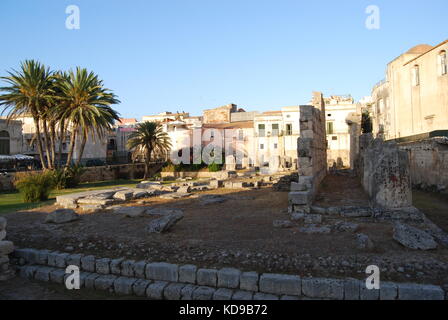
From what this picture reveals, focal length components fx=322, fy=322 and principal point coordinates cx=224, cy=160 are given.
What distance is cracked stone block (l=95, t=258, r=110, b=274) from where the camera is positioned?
5891mm

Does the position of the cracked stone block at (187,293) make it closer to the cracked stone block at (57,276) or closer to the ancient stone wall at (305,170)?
the cracked stone block at (57,276)

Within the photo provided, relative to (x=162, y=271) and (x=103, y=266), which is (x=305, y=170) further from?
(x=103, y=266)

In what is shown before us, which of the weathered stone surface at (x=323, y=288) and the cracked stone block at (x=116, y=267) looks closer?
the weathered stone surface at (x=323, y=288)

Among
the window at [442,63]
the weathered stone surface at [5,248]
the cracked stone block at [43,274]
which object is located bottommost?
the cracked stone block at [43,274]

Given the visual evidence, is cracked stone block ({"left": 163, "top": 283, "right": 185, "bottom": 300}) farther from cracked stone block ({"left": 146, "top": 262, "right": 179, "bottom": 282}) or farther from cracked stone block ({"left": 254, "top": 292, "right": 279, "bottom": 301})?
cracked stone block ({"left": 254, "top": 292, "right": 279, "bottom": 301})

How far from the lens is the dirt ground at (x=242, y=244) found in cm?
521

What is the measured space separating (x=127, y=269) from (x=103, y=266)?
1.71 feet

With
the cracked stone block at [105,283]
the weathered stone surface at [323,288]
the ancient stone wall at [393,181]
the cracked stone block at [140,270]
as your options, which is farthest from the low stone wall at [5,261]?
the ancient stone wall at [393,181]

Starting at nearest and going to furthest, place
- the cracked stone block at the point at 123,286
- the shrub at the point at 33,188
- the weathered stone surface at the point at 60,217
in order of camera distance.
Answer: the cracked stone block at the point at 123,286
the weathered stone surface at the point at 60,217
the shrub at the point at 33,188

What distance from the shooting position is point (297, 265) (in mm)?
5340

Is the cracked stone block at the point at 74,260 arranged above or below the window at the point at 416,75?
below

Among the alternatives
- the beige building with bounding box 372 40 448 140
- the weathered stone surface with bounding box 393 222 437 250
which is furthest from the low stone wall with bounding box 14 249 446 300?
→ the beige building with bounding box 372 40 448 140

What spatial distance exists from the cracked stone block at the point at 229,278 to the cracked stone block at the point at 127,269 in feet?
5.46

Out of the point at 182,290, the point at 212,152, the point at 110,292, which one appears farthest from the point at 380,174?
the point at 212,152
